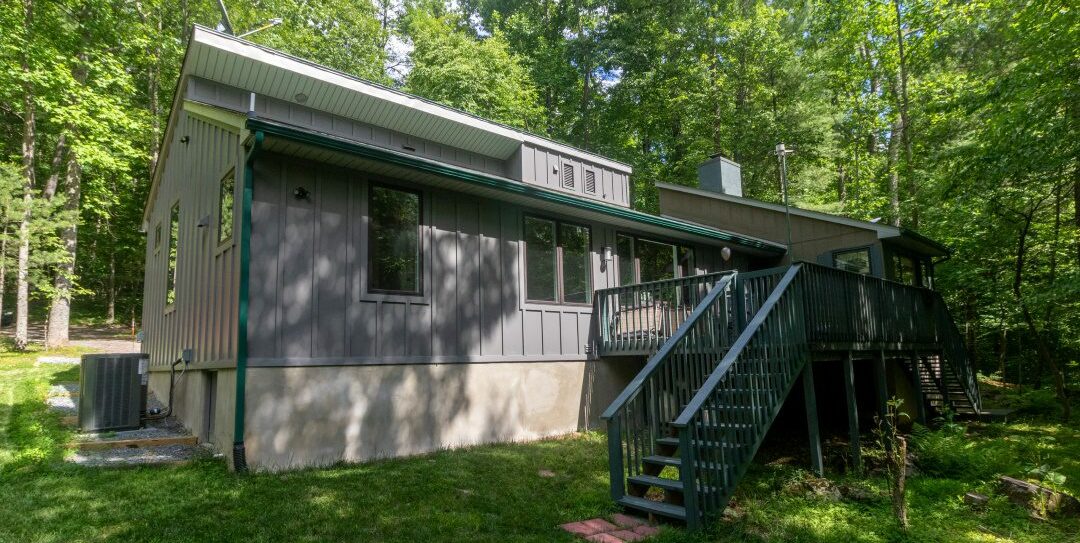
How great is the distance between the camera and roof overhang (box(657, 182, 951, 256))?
11.7m

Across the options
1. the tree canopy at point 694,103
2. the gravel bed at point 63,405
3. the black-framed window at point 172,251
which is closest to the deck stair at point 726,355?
the tree canopy at point 694,103

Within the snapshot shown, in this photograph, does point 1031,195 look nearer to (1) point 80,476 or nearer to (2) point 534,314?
(2) point 534,314

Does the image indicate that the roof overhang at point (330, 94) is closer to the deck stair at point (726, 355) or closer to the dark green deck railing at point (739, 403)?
the deck stair at point (726, 355)

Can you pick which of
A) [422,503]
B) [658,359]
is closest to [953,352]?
[658,359]

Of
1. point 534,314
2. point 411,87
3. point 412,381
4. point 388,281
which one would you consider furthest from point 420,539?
point 411,87

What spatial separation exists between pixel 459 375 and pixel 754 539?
13.9ft

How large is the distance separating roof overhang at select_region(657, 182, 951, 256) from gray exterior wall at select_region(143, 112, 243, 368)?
9762mm

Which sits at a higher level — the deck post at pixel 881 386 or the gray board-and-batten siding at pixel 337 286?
the gray board-and-batten siding at pixel 337 286

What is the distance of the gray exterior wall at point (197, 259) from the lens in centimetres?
666

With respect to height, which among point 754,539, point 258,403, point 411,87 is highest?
point 411,87

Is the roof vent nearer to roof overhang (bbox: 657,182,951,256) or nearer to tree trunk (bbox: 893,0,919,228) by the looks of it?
roof overhang (bbox: 657,182,951,256)

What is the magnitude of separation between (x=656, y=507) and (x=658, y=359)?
1.46 metres

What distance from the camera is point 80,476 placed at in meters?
5.32

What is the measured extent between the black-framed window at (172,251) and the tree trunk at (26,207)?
6.93 meters
